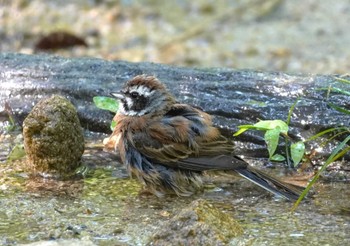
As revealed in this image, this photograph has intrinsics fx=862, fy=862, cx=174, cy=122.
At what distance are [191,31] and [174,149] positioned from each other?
6811mm

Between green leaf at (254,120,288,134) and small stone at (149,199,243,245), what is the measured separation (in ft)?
4.29

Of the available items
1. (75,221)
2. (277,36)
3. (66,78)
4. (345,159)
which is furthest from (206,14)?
(75,221)

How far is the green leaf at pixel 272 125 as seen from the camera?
5.87 m

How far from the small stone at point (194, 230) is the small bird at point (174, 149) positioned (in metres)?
1.04

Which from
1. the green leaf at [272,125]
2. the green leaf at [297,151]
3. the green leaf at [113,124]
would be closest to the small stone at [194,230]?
the green leaf at [272,125]

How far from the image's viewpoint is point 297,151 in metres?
6.02

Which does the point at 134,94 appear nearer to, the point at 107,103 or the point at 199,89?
the point at 107,103

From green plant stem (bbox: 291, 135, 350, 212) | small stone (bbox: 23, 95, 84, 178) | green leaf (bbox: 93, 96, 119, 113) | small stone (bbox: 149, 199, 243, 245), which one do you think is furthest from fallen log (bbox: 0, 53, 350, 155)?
small stone (bbox: 149, 199, 243, 245)

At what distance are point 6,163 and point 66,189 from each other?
28.9 inches

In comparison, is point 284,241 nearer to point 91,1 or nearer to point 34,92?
point 34,92

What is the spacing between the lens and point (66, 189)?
5734 millimetres

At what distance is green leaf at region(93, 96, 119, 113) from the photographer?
6.61 meters

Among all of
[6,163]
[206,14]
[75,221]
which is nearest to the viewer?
[75,221]

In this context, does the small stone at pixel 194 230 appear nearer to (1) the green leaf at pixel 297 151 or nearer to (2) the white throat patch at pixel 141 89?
(1) the green leaf at pixel 297 151
